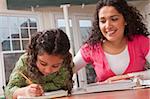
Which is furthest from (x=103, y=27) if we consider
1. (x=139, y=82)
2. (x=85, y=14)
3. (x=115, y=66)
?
(x=85, y=14)

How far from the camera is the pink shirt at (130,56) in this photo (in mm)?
1336

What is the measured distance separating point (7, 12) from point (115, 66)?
2672 mm

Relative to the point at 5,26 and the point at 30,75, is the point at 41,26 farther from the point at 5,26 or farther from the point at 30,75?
the point at 30,75

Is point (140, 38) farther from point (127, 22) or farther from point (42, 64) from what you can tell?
point (42, 64)

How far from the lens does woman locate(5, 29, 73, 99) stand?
38.2 inches

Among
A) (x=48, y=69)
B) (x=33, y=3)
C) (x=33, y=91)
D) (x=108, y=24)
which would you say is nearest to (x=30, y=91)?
(x=33, y=91)

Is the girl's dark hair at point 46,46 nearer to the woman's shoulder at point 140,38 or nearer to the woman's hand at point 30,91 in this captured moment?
the woman's hand at point 30,91

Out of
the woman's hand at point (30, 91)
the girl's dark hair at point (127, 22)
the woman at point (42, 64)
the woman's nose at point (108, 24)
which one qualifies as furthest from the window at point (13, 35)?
the woman's hand at point (30, 91)

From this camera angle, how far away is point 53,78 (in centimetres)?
107

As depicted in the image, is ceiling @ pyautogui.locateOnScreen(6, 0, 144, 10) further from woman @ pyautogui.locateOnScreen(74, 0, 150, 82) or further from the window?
woman @ pyautogui.locateOnScreen(74, 0, 150, 82)

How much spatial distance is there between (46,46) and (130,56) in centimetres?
53

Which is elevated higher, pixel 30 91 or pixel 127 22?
pixel 127 22

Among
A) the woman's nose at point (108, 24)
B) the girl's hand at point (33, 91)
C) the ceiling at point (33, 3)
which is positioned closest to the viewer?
the girl's hand at point (33, 91)

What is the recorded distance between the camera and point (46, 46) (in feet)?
3.17
